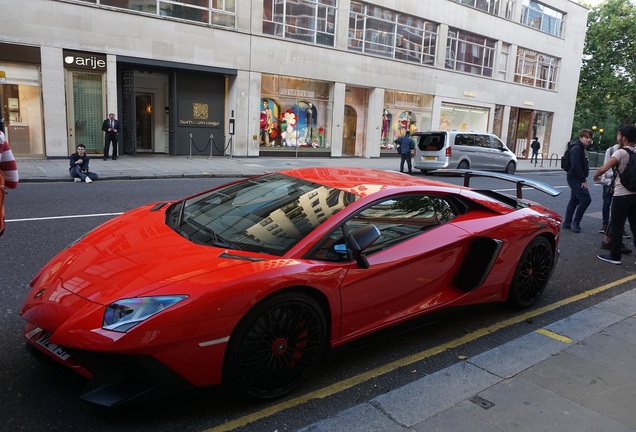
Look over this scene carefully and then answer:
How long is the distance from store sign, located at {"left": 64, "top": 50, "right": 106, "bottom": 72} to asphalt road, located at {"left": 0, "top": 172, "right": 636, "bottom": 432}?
41.0 ft

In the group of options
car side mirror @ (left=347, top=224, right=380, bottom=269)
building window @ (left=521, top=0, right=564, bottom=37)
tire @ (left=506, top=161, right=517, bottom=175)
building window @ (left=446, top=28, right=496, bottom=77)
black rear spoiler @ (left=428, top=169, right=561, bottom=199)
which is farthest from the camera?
building window @ (left=521, top=0, right=564, bottom=37)

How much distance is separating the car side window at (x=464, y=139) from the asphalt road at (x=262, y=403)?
12.4 m

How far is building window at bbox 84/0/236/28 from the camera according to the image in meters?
18.2

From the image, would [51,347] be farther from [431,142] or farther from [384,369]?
[431,142]

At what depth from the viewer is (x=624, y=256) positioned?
7.27 meters

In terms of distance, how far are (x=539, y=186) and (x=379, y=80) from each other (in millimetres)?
22134

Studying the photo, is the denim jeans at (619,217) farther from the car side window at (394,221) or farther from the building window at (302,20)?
the building window at (302,20)

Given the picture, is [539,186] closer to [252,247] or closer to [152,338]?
[252,247]

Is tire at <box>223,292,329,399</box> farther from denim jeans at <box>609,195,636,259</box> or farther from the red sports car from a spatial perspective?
A: denim jeans at <box>609,195,636,259</box>

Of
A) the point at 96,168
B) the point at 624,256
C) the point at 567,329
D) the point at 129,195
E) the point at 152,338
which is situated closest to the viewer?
the point at 152,338

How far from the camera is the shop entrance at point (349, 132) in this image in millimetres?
25812

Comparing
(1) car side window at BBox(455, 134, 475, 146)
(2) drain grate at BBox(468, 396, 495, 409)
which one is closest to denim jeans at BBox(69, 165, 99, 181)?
(2) drain grate at BBox(468, 396, 495, 409)

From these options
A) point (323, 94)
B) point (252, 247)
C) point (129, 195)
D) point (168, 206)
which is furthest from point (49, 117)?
point (252, 247)

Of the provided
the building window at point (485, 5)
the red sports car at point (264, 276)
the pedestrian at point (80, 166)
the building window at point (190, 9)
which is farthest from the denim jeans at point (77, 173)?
the building window at point (485, 5)
